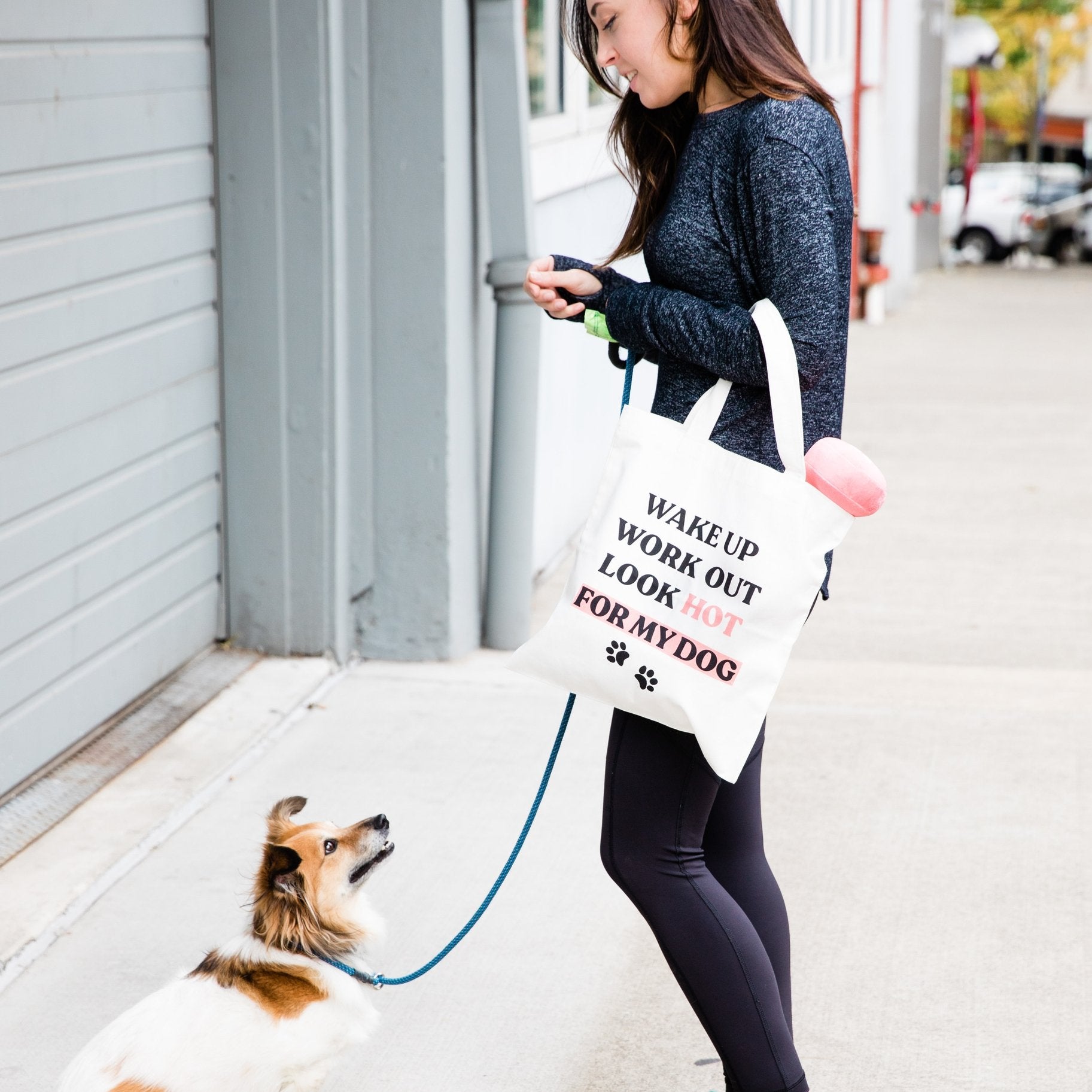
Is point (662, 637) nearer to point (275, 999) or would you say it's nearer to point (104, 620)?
point (275, 999)

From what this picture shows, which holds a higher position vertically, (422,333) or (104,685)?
(422,333)

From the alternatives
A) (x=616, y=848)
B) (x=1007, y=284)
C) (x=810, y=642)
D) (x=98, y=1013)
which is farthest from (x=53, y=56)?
(x=1007, y=284)

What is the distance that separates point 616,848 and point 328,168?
9.54 feet

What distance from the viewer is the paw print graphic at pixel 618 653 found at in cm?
227

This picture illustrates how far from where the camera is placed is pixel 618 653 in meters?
2.27

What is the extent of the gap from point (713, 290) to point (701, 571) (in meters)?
0.44

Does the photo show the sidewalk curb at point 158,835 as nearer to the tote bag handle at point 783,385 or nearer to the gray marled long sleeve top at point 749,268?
the gray marled long sleeve top at point 749,268

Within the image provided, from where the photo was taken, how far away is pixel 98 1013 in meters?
3.11

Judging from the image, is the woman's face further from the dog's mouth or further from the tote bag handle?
the dog's mouth

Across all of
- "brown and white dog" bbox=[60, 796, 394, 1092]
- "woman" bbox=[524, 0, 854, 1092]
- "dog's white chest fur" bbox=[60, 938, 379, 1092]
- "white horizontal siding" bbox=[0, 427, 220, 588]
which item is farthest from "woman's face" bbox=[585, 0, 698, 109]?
"white horizontal siding" bbox=[0, 427, 220, 588]

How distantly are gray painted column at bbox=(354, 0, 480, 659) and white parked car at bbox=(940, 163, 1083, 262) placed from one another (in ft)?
73.9

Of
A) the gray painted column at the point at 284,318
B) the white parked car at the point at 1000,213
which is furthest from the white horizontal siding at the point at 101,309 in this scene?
the white parked car at the point at 1000,213

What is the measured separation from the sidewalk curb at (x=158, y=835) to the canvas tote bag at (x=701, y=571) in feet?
5.48

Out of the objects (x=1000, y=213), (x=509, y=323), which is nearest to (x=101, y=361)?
(x=509, y=323)
